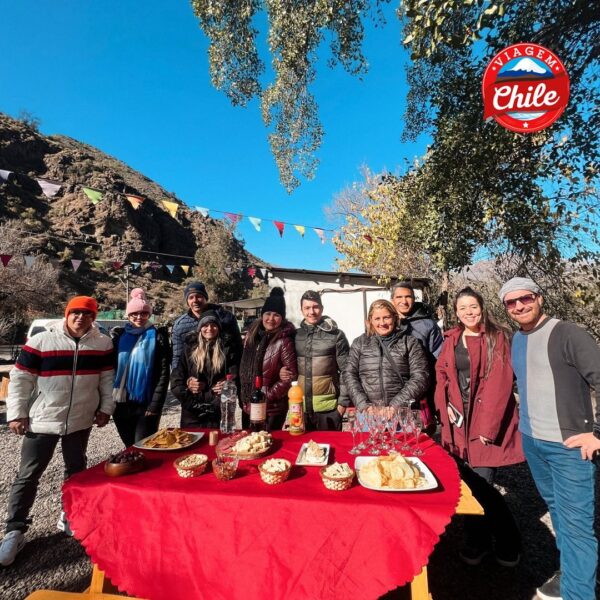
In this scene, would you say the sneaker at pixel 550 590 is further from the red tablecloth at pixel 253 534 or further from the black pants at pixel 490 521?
the red tablecloth at pixel 253 534

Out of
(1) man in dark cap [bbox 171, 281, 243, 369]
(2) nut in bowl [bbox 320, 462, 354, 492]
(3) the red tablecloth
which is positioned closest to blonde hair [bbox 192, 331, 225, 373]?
(1) man in dark cap [bbox 171, 281, 243, 369]

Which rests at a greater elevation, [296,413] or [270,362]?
[270,362]

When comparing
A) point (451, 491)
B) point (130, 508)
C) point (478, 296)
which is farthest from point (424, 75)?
point (130, 508)

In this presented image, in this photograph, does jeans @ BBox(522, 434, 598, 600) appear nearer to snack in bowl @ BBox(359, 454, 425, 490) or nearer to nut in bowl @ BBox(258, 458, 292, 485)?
snack in bowl @ BBox(359, 454, 425, 490)

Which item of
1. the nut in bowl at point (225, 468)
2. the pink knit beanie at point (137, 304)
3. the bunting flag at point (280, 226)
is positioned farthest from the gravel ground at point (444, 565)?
the bunting flag at point (280, 226)

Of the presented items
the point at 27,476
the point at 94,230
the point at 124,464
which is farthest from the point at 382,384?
the point at 94,230

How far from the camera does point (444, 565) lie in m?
2.41

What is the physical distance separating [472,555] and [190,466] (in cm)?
219

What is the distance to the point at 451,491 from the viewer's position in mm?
1572

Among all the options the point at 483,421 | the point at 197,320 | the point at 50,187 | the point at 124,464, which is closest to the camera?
the point at 124,464

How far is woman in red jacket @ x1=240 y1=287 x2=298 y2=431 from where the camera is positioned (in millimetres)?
3123

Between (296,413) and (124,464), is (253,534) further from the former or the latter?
(296,413)

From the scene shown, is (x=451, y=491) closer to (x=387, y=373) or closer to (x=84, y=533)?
(x=387, y=373)

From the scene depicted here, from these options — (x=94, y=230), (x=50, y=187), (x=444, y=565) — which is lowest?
(x=444, y=565)
